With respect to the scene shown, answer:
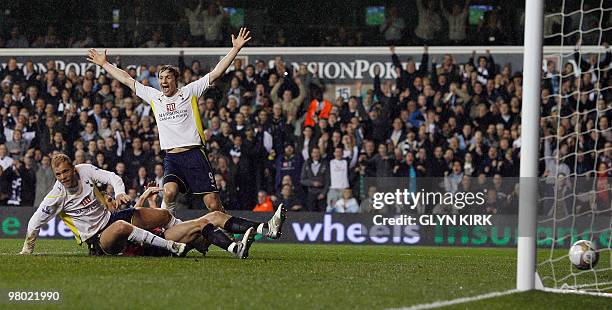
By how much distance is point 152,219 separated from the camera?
39.4ft

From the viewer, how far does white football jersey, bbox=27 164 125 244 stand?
11539 millimetres

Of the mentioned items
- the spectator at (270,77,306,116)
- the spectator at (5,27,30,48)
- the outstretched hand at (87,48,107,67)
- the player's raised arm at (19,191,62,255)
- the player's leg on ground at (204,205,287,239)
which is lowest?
the player's leg on ground at (204,205,287,239)

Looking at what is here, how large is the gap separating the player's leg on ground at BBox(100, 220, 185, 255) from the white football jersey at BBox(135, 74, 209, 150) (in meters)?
1.39

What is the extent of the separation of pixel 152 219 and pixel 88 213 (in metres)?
0.77

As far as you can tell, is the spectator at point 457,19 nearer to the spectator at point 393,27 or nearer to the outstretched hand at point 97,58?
the spectator at point 393,27

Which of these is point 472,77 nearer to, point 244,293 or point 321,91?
point 321,91

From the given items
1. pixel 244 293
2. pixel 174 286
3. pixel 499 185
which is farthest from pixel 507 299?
pixel 499 185

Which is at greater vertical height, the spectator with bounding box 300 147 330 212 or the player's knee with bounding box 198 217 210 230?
the player's knee with bounding box 198 217 210 230

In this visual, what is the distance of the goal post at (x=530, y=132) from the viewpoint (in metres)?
8.70

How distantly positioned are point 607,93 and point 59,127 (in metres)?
11.2

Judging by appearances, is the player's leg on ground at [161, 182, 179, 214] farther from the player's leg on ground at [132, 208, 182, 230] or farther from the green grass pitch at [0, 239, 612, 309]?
the green grass pitch at [0, 239, 612, 309]

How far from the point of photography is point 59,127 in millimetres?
22125

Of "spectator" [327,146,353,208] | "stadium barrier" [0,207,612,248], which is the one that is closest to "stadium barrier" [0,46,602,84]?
"spectator" [327,146,353,208]

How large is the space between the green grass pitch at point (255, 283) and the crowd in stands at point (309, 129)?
7.94 m
